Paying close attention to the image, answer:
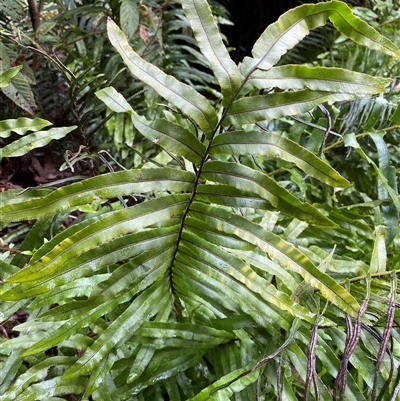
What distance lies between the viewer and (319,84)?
1.52 ft

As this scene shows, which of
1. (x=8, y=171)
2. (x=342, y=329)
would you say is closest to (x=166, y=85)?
(x=342, y=329)

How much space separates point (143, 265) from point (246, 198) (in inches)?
7.7

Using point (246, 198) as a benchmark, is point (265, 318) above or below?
below

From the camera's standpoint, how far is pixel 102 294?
0.57 m

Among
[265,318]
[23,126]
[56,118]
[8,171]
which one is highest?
[23,126]

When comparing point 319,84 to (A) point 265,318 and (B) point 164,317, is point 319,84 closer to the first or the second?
(A) point 265,318

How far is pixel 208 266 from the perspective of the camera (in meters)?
0.60

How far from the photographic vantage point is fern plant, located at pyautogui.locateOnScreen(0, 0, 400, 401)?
47 centimetres

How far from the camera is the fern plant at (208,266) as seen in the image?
467 millimetres

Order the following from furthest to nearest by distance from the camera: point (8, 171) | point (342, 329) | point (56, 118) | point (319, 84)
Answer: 1. point (56, 118)
2. point (8, 171)
3. point (342, 329)
4. point (319, 84)

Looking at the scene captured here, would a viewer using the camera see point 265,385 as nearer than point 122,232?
No

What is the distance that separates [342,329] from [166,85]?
0.53 m

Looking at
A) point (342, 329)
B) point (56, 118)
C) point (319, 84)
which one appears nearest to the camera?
point (319, 84)

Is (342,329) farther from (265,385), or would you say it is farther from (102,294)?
→ (102,294)
